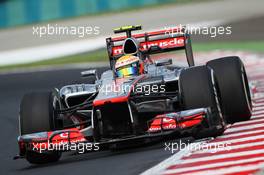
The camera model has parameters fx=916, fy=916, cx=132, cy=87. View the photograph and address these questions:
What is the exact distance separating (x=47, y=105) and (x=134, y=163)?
1947 millimetres

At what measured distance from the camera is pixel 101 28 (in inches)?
1614

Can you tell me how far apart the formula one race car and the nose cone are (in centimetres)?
34

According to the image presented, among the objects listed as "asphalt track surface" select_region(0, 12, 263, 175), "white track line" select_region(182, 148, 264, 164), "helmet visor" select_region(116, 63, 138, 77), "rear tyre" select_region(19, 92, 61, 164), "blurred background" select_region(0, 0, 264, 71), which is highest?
"blurred background" select_region(0, 0, 264, 71)

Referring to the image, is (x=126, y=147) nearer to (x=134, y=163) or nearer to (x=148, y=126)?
(x=148, y=126)

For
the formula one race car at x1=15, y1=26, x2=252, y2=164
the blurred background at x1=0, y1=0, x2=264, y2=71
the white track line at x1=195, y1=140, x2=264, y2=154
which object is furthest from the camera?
the blurred background at x1=0, y1=0, x2=264, y2=71

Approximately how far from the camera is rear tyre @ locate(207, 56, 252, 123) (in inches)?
479

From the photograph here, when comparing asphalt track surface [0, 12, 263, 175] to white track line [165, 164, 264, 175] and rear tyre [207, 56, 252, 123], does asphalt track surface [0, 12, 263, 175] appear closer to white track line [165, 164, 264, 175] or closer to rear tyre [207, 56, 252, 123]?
white track line [165, 164, 264, 175]

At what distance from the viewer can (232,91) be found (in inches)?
479

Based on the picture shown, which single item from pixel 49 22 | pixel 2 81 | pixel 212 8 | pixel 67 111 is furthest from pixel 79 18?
pixel 67 111

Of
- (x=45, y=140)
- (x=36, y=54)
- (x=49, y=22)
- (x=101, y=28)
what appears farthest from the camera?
(x=49, y=22)

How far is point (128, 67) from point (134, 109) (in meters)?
1.67

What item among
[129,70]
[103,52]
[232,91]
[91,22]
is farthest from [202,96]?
[91,22]

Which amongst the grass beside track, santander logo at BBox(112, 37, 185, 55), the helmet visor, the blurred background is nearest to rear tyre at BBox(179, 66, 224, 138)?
the helmet visor

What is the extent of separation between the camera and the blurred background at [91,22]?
1411 inches
